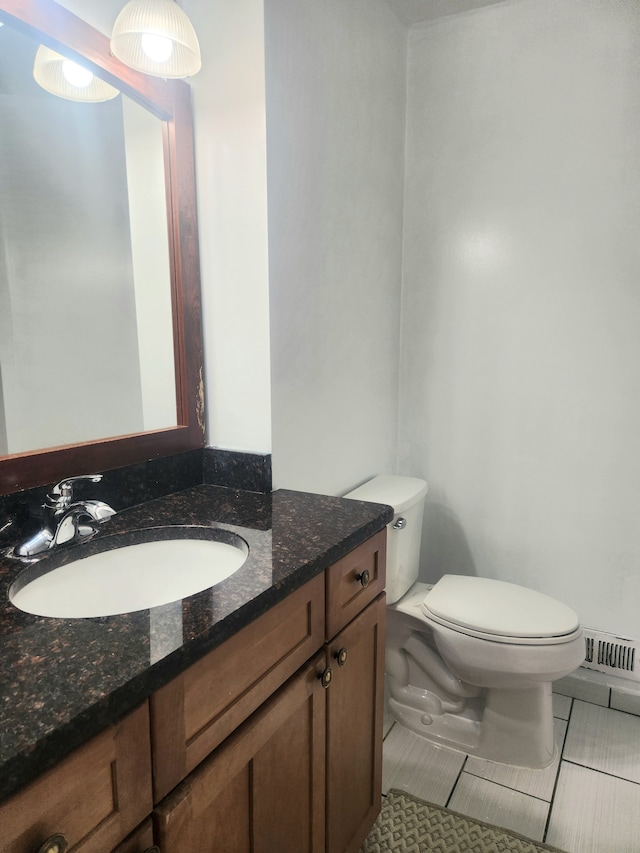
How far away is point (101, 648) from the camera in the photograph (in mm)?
679

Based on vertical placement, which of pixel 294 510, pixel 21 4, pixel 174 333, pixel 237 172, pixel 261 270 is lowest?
pixel 294 510

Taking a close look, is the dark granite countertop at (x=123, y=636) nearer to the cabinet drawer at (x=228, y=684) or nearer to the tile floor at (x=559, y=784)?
the cabinet drawer at (x=228, y=684)

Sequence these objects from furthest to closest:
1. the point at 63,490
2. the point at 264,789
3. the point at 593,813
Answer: the point at 593,813 < the point at 63,490 < the point at 264,789

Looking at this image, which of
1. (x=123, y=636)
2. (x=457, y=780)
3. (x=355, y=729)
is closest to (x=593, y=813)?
(x=457, y=780)

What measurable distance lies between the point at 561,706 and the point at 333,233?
1.80 m

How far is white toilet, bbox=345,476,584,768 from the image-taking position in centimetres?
156

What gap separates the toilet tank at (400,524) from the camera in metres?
1.73

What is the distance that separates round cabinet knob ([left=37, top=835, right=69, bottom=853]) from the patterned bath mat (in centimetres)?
111

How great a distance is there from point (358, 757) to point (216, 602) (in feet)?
2.26

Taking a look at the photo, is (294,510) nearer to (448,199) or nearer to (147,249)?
(147,249)

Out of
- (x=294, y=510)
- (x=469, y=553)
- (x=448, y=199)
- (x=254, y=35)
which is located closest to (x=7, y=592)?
(x=294, y=510)

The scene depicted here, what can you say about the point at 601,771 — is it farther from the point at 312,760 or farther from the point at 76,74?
the point at 76,74

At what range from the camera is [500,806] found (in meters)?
1.54

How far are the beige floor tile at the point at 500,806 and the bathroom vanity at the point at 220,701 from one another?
1.19 feet
